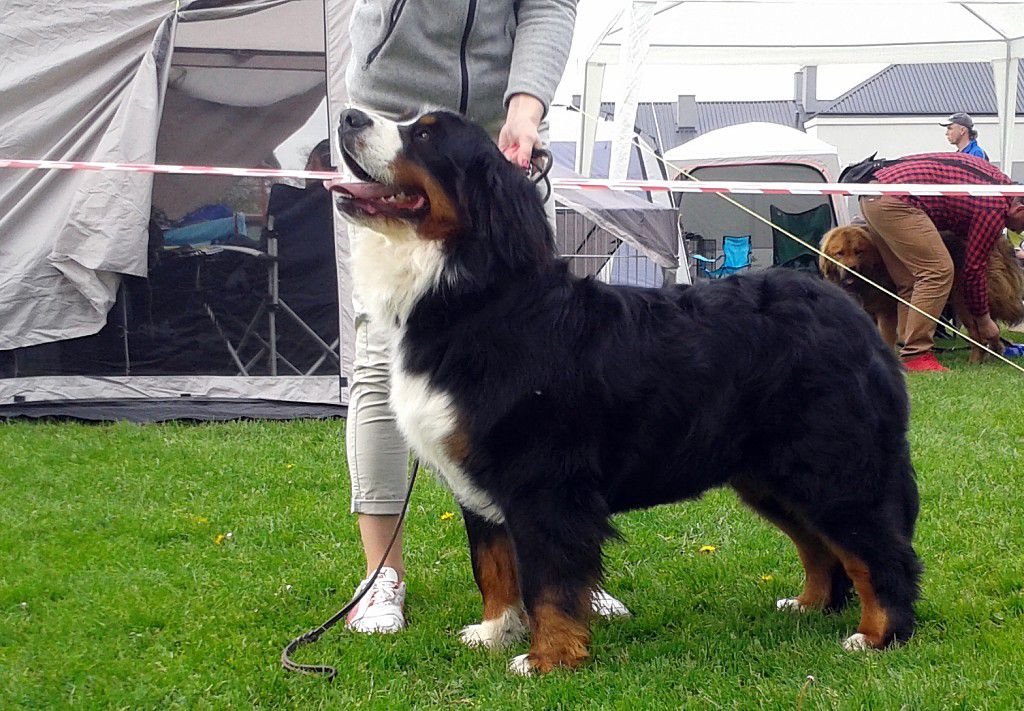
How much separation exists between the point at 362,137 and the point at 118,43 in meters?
4.38

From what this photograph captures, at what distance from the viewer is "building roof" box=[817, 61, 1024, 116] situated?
46094 millimetres

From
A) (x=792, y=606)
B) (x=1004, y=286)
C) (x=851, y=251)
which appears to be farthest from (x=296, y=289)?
(x=1004, y=286)

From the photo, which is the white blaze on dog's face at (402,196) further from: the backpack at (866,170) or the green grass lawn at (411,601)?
the backpack at (866,170)

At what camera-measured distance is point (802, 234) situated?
12438 millimetres

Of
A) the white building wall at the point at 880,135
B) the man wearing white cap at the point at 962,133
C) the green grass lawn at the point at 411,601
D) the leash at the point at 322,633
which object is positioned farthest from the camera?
the white building wall at the point at 880,135

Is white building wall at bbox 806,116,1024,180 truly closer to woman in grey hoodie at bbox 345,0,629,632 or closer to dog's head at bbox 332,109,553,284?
woman in grey hoodie at bbox 345,0,629,632

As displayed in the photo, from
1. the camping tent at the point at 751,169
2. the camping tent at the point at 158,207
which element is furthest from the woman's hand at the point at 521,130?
the camping tent at the point at 751,169

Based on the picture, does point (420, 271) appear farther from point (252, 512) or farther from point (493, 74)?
point (252, 512)

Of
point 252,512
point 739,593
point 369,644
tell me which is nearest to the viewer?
point 369,644

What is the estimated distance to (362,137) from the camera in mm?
2639

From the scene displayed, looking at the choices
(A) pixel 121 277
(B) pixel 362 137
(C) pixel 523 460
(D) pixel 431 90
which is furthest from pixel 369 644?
(A) pixel 121 277

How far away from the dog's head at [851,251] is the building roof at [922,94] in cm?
3922

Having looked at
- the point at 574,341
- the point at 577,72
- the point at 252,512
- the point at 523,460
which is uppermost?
the point at 577,72

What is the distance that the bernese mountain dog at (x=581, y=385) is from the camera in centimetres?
265
